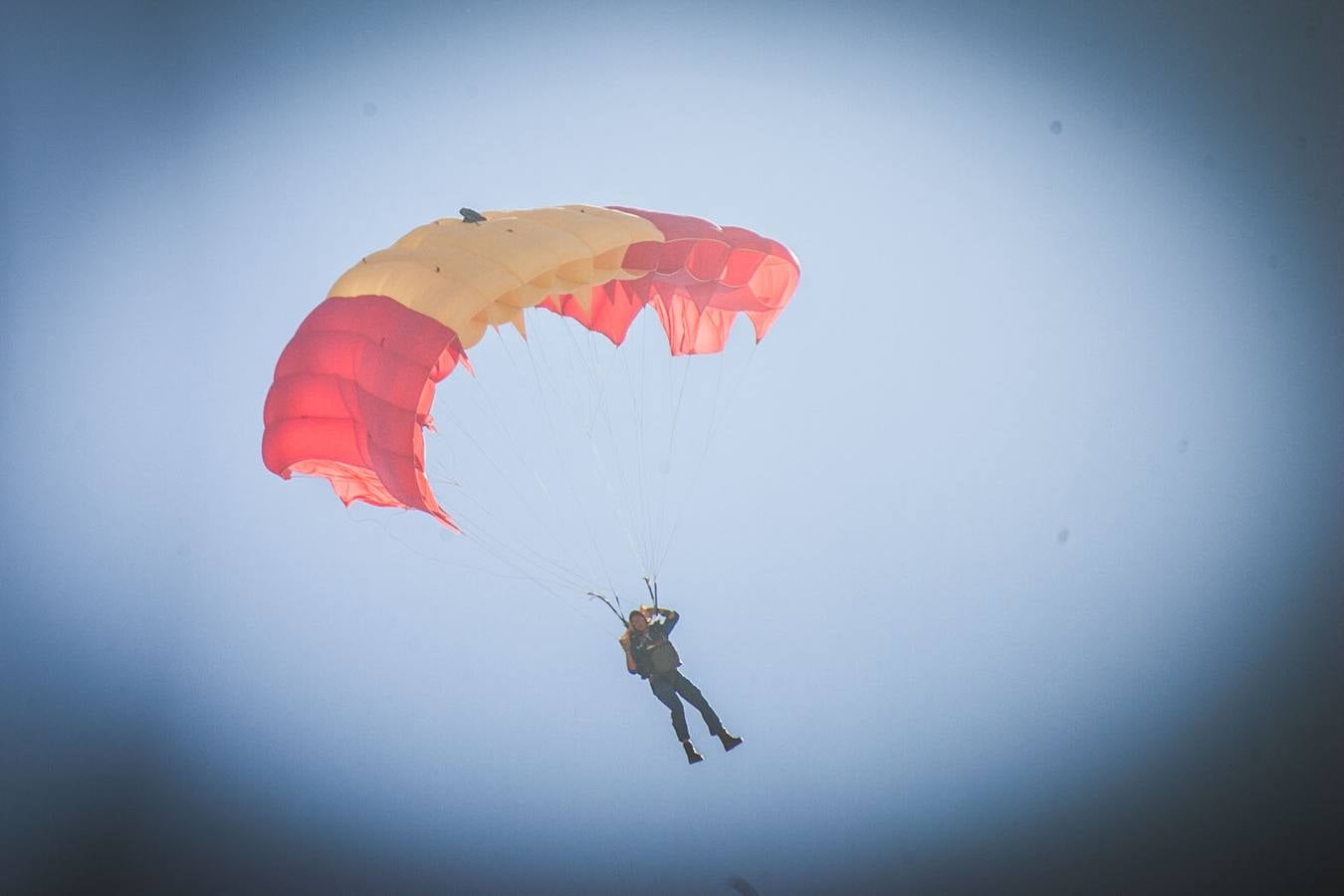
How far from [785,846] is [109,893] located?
8937 mm

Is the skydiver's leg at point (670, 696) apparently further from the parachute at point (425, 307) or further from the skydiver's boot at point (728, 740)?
the parachute at point (425, 307)

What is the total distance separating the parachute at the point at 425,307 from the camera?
9789 mm

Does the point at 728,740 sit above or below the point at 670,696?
below

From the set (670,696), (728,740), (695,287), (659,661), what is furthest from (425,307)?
(728,740)

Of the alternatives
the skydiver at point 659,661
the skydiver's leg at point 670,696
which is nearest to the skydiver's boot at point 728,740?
the skydiver at point 659,661

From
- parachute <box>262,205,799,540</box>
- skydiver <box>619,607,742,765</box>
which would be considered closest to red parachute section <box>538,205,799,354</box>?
parachute <box>262,205,799,540</box>

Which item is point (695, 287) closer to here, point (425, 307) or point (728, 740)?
point (425, 307)

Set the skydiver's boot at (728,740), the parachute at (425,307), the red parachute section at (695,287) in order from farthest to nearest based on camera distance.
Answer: the red parachute section at (695,287) → the skydiver's boot at (728,740) → the parachute at (425,307)

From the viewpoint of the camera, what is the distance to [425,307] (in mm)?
9805

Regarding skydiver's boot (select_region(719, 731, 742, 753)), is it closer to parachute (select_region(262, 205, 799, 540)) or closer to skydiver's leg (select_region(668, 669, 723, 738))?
skydiver's leg (select_region(668, 669, 723, 738))

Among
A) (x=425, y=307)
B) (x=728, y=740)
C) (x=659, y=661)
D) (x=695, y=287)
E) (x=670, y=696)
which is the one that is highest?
(x=695, y=287)

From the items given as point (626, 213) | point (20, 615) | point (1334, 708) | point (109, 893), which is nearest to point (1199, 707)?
point (1334, 708)

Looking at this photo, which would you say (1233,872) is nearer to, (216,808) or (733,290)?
(733,290)

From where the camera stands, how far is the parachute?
32.1 ft
